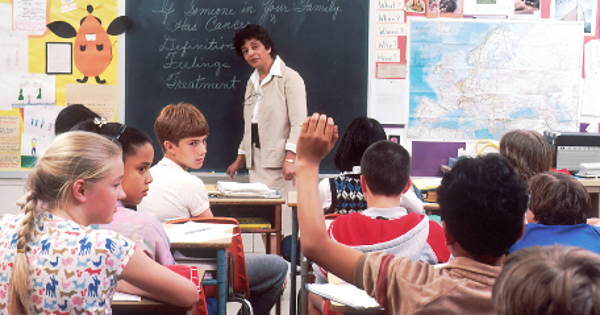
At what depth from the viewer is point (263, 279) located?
2.56 m

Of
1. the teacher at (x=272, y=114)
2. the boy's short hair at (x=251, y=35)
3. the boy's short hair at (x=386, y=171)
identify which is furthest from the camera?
the teacher at (x=272, y=114)

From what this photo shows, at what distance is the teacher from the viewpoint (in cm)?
421

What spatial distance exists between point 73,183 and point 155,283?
12.5 inches

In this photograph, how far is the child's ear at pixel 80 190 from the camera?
4.31 ft

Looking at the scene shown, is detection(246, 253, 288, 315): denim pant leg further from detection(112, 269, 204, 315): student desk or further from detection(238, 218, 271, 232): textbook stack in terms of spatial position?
detection(112, 269, 204, 315): student desk

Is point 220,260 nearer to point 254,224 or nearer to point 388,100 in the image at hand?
point 254,224

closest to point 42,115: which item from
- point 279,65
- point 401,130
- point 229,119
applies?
point 229,119

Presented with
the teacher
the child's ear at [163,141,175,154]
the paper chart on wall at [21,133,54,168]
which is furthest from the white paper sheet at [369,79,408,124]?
the paper chart on wall at [21,133,54,168]

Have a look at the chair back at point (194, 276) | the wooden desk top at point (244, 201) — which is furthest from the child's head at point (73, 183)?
the wooden desk top at point (244, 201)

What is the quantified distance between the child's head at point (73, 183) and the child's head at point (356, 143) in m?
1.41

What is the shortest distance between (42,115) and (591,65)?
4500mm

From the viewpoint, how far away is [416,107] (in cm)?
454

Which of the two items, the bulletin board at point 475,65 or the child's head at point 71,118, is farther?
the bulletin board at point 475,65

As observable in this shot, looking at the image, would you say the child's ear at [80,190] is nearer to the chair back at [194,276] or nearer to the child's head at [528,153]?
the chair back at [194,276]
